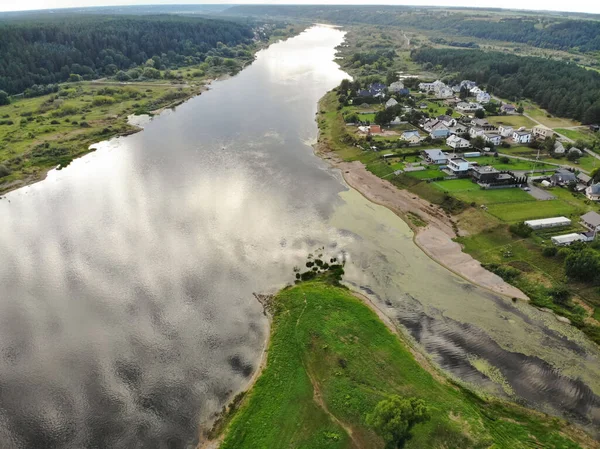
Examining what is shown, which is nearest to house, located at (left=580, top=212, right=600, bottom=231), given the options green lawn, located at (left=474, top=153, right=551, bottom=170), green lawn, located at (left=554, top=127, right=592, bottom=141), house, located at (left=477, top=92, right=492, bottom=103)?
green lawn, located at (left=474, top=153, right=551, bottom=170)

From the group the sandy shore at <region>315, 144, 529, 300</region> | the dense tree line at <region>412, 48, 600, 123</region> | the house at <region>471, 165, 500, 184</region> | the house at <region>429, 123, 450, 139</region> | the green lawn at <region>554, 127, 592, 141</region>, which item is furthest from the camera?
the dense tree line at <region>412, 48, 600, 123</region>

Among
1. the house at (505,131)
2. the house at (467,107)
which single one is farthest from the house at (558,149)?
the house at (467,107)

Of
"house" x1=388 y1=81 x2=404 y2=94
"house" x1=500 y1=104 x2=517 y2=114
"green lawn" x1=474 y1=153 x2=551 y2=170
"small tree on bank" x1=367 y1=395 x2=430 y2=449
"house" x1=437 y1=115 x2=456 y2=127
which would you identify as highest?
"small tree on bank" x1=367 y1=395 x2=430 y2=449

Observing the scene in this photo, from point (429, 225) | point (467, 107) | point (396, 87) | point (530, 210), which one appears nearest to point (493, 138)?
point (467, 107)

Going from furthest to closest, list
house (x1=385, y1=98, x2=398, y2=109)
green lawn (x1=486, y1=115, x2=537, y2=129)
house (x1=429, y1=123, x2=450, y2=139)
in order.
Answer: house (x1=385, y1=98, x2=398, y2=109) → green lawn (x1=486, y1=115, x2=537, y2=129) → house (x1=429, y1=123, x2=450, y2=139)

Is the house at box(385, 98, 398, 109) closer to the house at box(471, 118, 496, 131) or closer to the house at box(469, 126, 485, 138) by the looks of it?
the house at box(471, 118, 496, 131)

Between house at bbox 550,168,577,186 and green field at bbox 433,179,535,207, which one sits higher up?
house at bbox 550,168,577,186

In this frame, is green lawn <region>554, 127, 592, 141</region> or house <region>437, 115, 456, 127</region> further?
house <region>437, 115, 456, 127</region>

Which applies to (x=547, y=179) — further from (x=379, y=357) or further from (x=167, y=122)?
(x=167, y=122)
